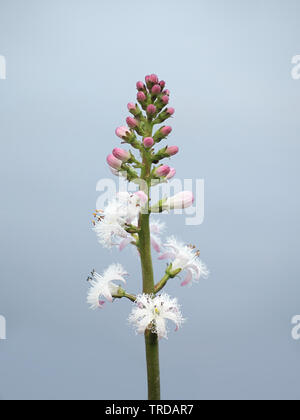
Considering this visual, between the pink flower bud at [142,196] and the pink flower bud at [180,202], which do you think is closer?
the pink flower bud at [142,196]

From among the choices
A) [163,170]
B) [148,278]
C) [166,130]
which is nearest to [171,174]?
[163,170]

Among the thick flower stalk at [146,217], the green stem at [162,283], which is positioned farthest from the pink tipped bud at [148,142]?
the green stem at [162,283]

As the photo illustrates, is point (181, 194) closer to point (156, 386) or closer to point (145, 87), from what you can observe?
point (145, 87)

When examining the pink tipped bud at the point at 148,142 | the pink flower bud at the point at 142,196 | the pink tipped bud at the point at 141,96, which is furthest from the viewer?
the pink tipped bud at the point at 141,96

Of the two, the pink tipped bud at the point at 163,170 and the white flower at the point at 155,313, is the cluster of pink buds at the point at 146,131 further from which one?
the white flower at the point at 155,313

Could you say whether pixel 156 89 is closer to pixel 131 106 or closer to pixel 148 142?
pixel 131 106

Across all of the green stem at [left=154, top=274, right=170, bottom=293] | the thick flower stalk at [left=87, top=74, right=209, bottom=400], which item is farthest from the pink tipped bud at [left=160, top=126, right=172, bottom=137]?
the green stem at [left=154, top=274, right=170, bottom=293]
